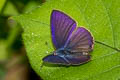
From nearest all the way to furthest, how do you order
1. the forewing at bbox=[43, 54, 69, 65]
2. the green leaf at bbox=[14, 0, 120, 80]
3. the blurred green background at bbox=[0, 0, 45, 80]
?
1. the forewing at bbox=[43, 54, 69, 65]
2. the green leaf at bbox=[14, 0, 120, 80]
3. the blurred green background at bbox=[0, 0, 45, 80]

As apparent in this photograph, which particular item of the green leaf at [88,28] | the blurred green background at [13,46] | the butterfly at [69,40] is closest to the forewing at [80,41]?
the butterfly at [69,40]

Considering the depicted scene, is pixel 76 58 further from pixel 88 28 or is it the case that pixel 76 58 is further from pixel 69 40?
pixel 88 28

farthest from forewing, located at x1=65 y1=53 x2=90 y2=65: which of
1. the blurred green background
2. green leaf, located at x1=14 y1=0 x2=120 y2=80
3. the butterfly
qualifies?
the blurred green background

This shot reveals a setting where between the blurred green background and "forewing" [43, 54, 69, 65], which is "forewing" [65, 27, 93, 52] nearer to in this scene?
"forewing" [43, 54, 69, 65]

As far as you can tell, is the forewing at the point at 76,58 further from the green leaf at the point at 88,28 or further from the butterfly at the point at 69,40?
the green leaf at the point at 88,28

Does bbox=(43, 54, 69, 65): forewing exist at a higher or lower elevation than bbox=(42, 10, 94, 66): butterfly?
lower

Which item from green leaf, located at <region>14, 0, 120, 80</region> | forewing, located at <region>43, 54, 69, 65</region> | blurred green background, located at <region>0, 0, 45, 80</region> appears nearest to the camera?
forewing, located at <region>43, 54, 69, 65</region>

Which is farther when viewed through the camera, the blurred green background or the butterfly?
the blurred green background
